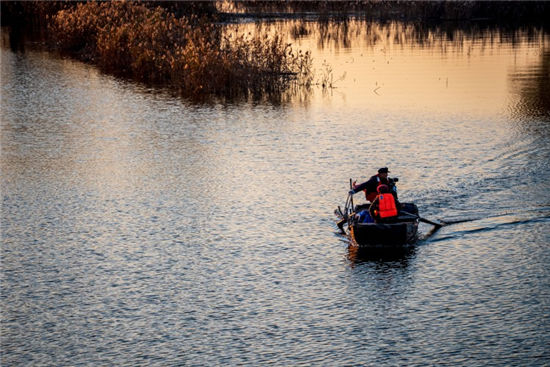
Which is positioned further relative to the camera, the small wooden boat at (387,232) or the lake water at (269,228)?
the small wooden boat at (387,232)

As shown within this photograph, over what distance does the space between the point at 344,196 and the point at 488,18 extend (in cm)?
4878

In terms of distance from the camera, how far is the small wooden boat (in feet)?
65.6

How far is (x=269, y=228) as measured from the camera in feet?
73.8

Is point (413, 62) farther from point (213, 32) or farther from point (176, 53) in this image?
point (176, 53)

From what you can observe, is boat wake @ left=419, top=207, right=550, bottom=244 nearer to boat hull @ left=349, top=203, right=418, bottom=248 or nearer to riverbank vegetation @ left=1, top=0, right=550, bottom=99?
boat hull @ left=349, top=203, right=418, bottom=248

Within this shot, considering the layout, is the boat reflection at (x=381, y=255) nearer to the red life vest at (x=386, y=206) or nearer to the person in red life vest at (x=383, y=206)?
the person in red life vest at (x=383, y=206)

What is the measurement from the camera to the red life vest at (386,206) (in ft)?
65.7

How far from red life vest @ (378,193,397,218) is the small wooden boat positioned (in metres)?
0.22

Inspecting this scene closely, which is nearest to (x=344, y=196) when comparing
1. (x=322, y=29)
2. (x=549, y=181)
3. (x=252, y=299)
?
(x=549, y=181)

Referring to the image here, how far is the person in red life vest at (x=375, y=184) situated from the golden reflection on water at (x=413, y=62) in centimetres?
1722

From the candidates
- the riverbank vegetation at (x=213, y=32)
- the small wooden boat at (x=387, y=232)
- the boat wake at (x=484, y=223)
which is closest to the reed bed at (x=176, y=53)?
the riverbank vegetation at (x=213, y=32)

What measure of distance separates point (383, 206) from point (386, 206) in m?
0.08

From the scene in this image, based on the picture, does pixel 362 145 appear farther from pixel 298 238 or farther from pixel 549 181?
pixel 298 238

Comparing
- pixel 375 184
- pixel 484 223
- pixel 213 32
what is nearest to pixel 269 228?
pixel 375 184
